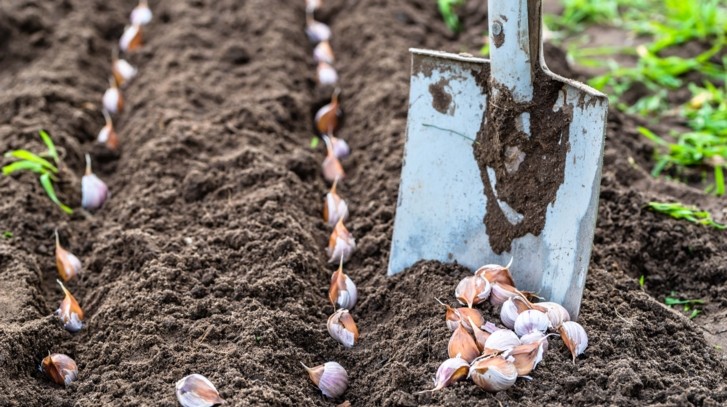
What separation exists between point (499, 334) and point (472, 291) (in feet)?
0.68

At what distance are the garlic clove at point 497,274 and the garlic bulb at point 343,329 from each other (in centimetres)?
40

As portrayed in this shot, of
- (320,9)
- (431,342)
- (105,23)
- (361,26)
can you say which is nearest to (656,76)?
(361,26)

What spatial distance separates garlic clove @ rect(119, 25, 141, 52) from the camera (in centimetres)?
447

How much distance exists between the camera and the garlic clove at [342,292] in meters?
2.72

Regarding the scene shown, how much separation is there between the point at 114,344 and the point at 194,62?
1.92 metres

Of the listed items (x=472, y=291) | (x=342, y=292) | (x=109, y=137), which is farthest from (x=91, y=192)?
(x=472, y=291)

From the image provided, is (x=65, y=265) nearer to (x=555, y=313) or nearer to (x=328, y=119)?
(x=328, y=119)

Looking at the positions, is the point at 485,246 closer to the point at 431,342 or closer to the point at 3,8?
the point at 431,342

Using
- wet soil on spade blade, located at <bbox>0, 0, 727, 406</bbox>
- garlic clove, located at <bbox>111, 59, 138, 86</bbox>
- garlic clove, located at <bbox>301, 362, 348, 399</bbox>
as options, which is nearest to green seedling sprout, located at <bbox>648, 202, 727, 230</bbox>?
wet soil on spade blade, located at <bbox>0, 0, 727, 406</bbox>

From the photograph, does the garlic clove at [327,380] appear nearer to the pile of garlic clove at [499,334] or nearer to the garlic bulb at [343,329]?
the garlic bulb at [343,329]

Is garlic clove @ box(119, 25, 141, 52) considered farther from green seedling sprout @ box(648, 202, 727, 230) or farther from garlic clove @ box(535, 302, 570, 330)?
garlic clove @ box(535, 302, 570, 330)

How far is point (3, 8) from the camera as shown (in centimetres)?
447

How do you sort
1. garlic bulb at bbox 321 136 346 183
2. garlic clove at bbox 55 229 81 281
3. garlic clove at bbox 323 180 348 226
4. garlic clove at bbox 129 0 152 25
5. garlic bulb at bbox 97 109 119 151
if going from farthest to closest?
garlic clove at bbox 129 0 152 25 → garlic bulb at bbox 97 109 119 151 → garlic bulb at bbox 321 136 346 183 → garlic clove at bbox 323 180 348 226 → garlic clove at bbox 55 229 81 281

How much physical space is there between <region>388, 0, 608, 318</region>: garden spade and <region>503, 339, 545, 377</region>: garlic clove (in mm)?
228
